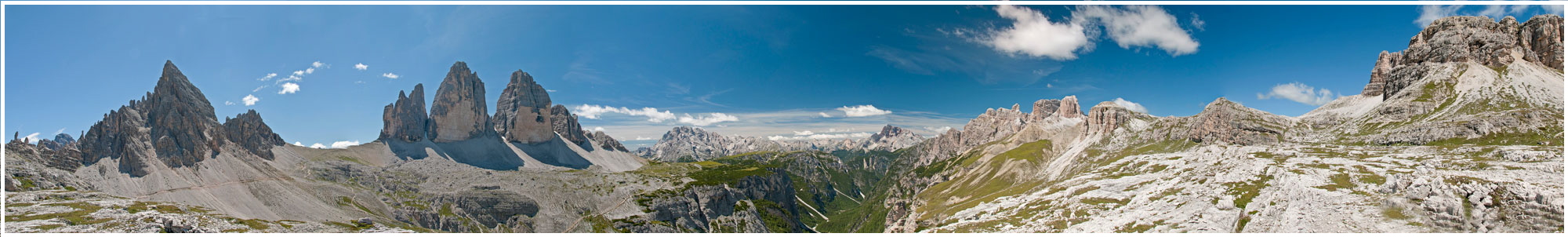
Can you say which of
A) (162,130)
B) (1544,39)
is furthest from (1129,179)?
(162,130)

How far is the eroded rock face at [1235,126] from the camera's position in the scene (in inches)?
5443

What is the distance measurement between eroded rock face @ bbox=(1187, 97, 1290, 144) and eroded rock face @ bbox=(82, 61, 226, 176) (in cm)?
27425

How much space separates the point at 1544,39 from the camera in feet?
429

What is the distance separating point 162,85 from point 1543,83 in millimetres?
346149

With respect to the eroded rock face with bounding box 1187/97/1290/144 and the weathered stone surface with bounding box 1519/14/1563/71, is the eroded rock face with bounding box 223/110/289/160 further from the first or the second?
the weathered stone surface with bounding box 1519/14/1563/71

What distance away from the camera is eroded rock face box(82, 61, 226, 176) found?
13712cm

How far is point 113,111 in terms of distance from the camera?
143625 millimetres

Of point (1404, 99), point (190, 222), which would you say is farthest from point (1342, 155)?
point (190, 222)

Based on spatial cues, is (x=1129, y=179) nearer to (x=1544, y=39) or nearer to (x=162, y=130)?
(x=1544, y=39)

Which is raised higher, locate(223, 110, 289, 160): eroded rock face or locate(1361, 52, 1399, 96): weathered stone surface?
locate(1361, 52, 1399, 96): weathered stone surface

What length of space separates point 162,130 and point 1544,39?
35639 cm

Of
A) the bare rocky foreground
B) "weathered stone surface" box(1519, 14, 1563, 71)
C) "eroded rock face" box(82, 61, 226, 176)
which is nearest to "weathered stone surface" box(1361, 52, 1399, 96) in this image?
the bare rocky foreground

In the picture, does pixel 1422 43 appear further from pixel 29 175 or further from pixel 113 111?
pixel 113 111

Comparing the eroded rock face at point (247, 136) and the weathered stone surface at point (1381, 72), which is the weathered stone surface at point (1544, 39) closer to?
the weathered stone surface at point (1381, 72)
